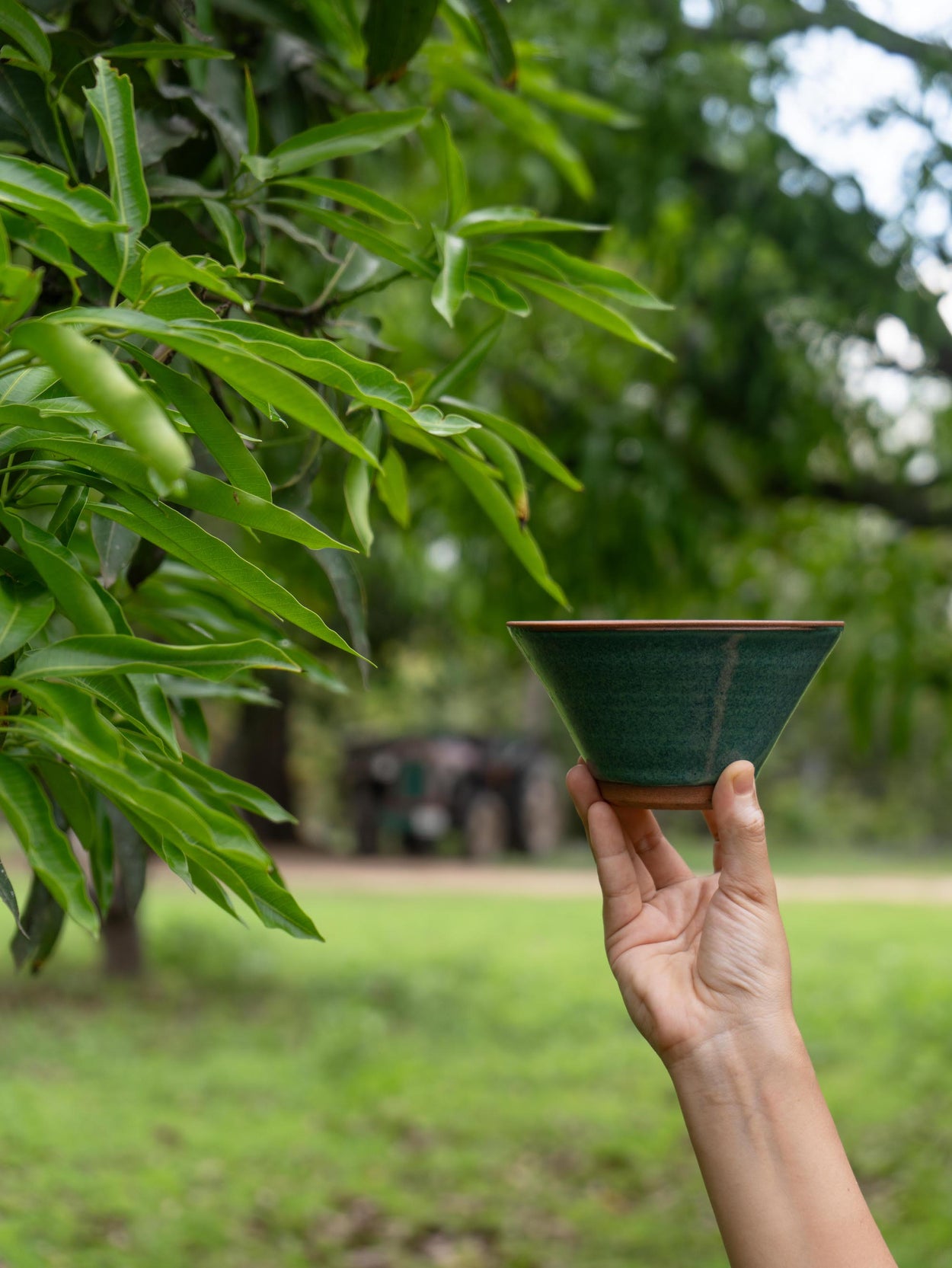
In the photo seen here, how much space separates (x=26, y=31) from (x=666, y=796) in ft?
2.23

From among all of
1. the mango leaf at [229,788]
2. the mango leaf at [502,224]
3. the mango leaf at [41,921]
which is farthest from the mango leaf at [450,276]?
the mango leaf at [41,921]

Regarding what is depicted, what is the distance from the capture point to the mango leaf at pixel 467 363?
0.98m

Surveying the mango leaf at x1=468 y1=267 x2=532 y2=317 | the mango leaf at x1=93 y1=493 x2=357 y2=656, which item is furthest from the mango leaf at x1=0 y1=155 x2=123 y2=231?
the mango leaf at x1=468 y1=267 x2=532 y2=317

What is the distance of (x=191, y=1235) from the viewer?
270cm

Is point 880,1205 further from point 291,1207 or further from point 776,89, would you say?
point 776,89

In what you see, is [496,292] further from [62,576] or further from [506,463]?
[62,576]

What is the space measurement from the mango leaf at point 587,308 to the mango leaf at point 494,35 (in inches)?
9.4

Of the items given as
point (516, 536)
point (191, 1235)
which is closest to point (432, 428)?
point (516, 536)

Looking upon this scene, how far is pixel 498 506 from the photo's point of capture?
93 centimetres

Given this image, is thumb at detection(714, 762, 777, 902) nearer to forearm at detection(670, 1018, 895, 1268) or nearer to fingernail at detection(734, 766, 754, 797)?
fingernail at detection(734, 766, 754, 797)

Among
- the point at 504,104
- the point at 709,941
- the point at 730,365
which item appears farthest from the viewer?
the point at 730,365

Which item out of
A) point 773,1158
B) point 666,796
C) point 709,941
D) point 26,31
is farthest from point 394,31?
point 773,1158

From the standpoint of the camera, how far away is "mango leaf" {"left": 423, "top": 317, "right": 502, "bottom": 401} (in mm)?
980

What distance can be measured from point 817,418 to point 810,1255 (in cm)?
192
